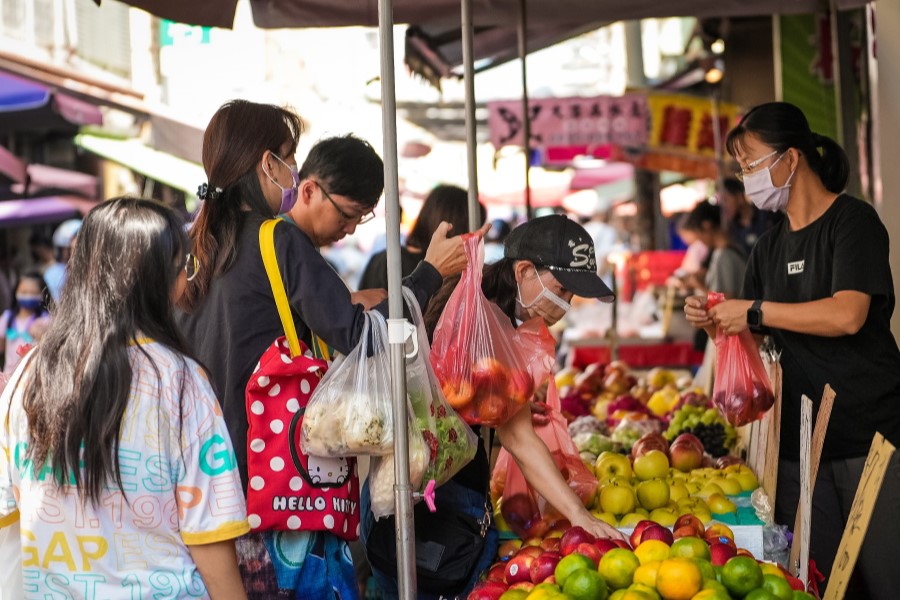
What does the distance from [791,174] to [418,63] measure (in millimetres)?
4021

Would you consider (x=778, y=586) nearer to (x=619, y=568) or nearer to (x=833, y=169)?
(x=619, y=568)

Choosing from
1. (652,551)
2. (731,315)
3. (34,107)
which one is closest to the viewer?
(652,551)

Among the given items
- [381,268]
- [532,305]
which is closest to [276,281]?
[532,305]

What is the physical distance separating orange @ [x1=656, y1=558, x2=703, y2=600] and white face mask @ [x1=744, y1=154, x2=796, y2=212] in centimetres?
170

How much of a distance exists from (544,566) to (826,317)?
135 centimetres

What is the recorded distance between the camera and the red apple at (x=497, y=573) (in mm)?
3182

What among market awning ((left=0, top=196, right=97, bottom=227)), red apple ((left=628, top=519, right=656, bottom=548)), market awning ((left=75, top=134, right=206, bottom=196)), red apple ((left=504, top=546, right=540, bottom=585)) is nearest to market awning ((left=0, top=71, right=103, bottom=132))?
market awning ((left=0, top=196, right=97, bottom=227))

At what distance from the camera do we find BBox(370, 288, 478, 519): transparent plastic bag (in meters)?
2.97

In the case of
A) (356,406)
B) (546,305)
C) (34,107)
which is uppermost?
(34,107)

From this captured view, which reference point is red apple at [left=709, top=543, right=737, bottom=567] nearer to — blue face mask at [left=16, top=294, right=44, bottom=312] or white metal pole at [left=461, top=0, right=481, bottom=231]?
white metal pole at [left=461, top=0, right=481, bottom=231]

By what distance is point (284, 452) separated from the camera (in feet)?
9.89

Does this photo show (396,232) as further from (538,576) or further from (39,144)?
(39,144)

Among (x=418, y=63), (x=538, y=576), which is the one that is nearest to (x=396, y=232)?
(x=538, y=576)

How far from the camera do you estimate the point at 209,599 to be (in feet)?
7.89
